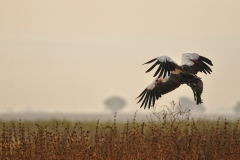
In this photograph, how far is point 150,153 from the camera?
31.3 ft

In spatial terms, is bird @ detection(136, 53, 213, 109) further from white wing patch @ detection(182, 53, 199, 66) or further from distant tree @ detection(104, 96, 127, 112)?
distant tree @ detection(104, 96, 127, 112)

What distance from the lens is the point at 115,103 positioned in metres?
105


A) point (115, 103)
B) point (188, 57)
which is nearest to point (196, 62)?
point (188, 57)

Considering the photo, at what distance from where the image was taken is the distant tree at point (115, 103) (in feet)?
343

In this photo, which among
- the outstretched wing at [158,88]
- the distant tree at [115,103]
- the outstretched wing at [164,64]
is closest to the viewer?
the outstretched wing at [164,64]

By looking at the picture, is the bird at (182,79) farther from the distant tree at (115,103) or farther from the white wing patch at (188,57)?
the distant tree at (115,103)

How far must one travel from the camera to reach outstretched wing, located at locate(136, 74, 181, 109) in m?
14.0

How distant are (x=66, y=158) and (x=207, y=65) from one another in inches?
246

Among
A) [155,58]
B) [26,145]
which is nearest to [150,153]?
[26,145]

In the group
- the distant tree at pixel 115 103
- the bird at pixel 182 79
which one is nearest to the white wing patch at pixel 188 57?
the bird at pixel 182 79

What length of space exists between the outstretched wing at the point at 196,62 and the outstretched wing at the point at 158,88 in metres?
0.54

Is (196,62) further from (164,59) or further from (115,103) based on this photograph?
(115,103)

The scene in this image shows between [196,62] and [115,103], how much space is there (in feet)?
299

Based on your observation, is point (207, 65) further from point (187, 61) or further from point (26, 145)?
point (26, 145)
